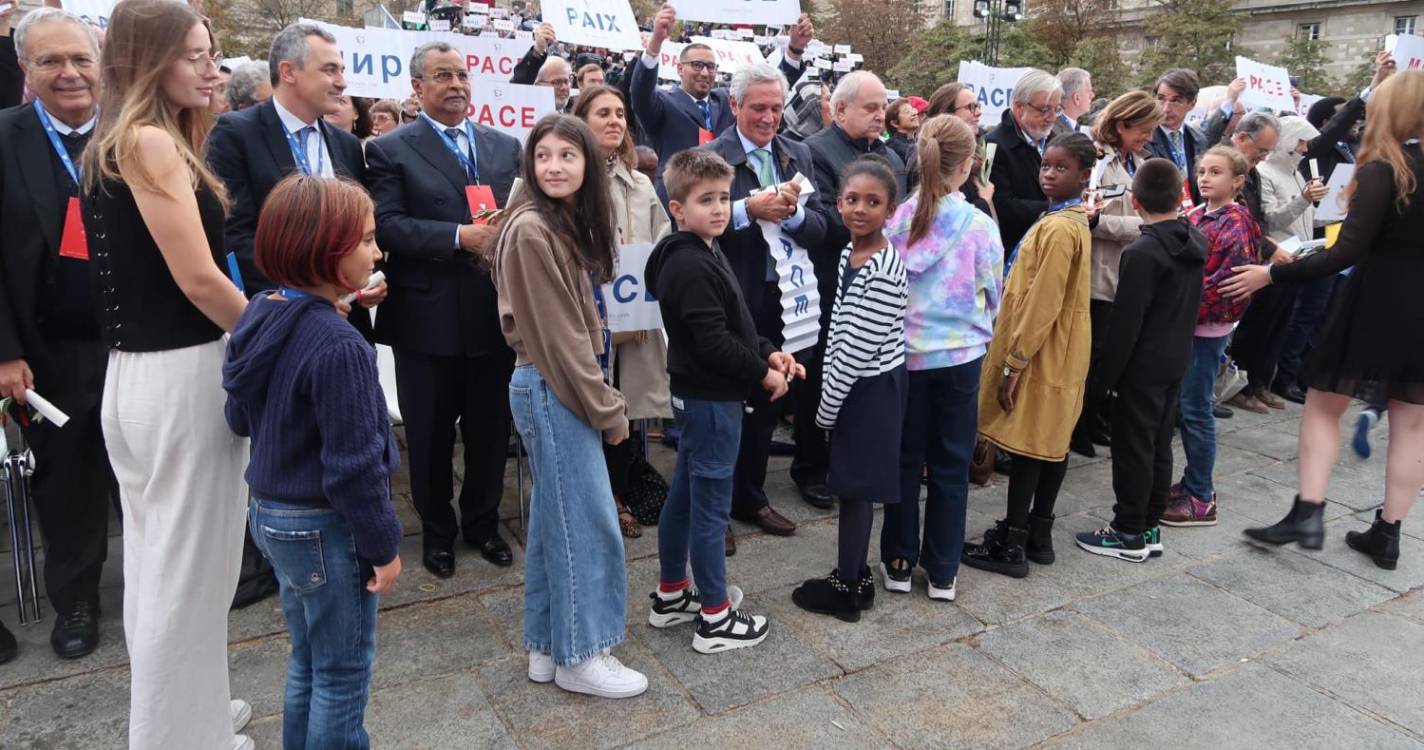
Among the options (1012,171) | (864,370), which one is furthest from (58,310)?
(1012,171)

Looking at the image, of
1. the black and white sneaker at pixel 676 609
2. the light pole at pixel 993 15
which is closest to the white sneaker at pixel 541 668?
the black and white sneaker at pixel 676 609

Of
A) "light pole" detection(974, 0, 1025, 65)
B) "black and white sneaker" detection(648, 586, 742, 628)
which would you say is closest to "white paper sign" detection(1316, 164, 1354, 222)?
"black and white sneaker" detection(648, 586, 742, 628)

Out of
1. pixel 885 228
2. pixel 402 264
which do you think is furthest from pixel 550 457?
pixel 885 228

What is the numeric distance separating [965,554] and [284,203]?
326 cm

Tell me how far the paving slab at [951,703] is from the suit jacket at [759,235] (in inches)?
65.1

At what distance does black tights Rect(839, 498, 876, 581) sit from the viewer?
3.54 metres

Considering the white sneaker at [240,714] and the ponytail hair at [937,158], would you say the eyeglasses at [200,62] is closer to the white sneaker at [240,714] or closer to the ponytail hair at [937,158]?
the white sneaker at [240,714]

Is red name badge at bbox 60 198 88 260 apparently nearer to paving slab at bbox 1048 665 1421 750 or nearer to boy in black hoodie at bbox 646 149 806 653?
boy in black hoodie at bbox 646 149 806 653

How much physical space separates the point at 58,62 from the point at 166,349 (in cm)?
130

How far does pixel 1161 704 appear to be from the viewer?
10.3ft

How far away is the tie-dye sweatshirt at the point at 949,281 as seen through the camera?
362 centimetres

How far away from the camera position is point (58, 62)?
9.66 ft

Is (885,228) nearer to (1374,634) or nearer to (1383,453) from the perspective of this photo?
(1374,634)

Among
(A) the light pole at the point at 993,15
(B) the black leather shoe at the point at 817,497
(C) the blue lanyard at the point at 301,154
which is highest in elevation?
(A) the light pole at the point at 993,15
